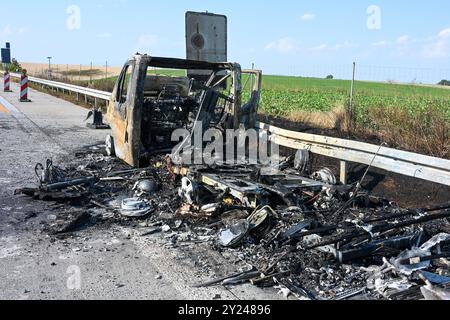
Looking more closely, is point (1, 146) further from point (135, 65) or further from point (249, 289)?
point (249, 289)

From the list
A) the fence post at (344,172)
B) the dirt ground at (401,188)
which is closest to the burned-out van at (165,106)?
the dirt ground at (401,188)

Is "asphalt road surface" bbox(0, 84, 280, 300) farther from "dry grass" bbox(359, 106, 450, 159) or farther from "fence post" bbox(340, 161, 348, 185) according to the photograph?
"dry grass" bbox(359, 106, 450, 159)

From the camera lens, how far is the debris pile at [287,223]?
385 cm

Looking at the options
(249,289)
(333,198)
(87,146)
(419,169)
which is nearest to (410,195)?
(419,169)

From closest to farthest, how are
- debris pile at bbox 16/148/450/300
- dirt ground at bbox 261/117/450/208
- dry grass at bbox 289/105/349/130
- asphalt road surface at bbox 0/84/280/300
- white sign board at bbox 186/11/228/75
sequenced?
asphalt road surface at bbox 0/84/280/300 < debris pile at bbox 16/148/450/300 < dirt ground at bbox 261/117/450/208 < dry grass at bbox 289/105/349/130 < white sign board at bbox 186/11/228/75

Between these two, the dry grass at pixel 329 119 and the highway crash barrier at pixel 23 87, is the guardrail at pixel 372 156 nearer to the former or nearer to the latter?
the dry grass at pixel 329 119

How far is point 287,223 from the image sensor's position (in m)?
4.98

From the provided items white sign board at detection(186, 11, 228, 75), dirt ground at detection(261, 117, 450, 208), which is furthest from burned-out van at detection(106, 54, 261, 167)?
white sign board at detection(186, 11, 228, 75)

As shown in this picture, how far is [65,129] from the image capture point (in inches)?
534

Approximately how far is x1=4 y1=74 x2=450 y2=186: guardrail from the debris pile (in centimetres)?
46

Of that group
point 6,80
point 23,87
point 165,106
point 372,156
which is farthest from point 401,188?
point 6,80

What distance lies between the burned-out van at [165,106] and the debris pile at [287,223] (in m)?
0.65

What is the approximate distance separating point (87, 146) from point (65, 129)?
10.5 ft

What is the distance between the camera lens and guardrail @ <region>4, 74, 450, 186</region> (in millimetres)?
5562
